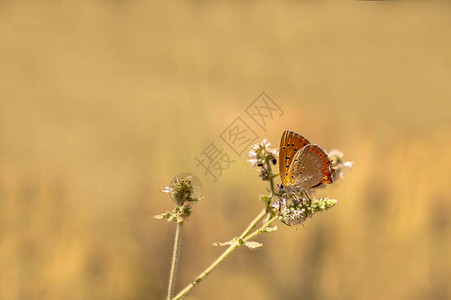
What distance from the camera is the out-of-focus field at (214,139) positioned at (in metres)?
1.42

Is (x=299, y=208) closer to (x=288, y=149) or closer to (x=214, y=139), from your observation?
(x=288, y=149)

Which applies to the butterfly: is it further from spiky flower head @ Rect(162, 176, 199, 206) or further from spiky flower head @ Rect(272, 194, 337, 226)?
spiky flower head @ Rect(162, 176, 199, 206)

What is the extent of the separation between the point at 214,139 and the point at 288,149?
108 cm

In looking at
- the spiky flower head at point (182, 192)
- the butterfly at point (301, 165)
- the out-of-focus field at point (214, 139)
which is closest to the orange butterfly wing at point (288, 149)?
the butterfly at point (301, 165)

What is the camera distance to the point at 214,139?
173 centimetres

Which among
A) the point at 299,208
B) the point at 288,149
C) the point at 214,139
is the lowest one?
the point at 299,208

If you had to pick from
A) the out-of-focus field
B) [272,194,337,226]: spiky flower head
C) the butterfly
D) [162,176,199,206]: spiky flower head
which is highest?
the out-of-focus field

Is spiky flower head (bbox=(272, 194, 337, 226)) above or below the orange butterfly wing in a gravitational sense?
below

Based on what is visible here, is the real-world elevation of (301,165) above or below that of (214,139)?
below

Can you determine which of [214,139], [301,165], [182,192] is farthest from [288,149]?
[214,139]

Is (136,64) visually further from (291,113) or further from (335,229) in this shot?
(335,229)

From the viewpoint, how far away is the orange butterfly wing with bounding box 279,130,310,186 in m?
0.66

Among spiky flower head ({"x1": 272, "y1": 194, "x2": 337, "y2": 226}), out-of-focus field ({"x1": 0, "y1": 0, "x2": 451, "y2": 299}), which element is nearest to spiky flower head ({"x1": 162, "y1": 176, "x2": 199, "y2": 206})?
spiky flower head ({"x1": 272, "y1": 194, "x2": 337, "y2": 226})

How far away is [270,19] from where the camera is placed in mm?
1882
